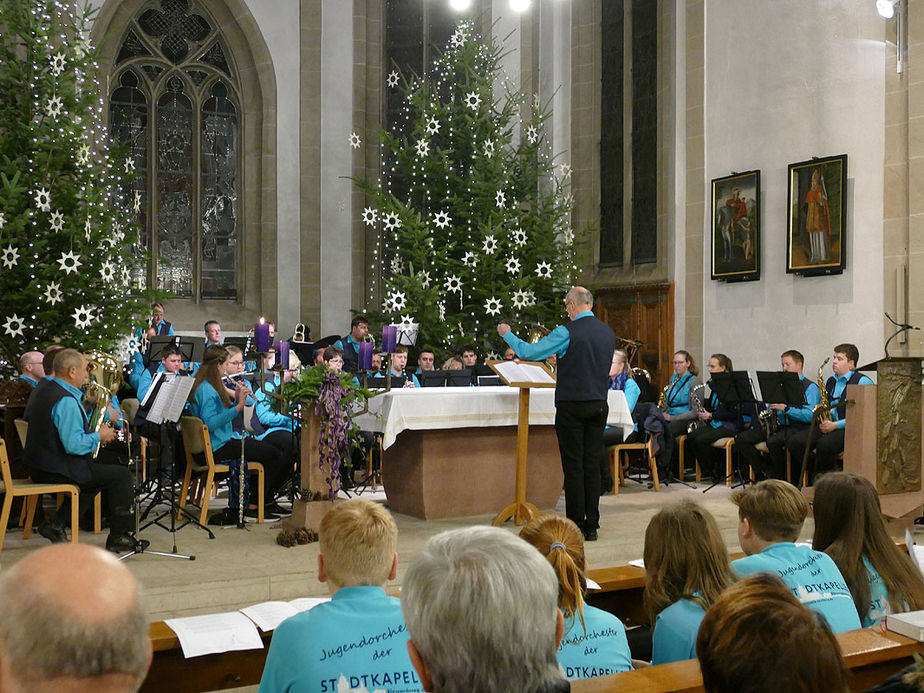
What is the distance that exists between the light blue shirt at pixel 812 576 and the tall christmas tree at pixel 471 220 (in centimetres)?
901

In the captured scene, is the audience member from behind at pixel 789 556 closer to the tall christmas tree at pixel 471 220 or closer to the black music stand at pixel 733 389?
the black music stand at pixel 733 389

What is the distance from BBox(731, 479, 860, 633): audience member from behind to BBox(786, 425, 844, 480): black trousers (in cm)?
568

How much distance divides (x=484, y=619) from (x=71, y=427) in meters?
5.08

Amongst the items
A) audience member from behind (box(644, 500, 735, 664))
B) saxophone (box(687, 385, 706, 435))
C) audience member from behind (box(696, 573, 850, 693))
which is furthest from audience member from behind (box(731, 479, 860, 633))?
saxophone (box(687, 385, 706, 435))

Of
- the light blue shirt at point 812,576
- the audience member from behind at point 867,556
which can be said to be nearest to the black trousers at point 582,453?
the audience member from behind at point 867,556

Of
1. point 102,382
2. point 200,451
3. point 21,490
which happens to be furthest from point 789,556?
point 102,382

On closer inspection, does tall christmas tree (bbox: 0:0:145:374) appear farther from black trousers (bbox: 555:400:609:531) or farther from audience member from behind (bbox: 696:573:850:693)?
audience member from behind (bbox: 696:573:850:693)

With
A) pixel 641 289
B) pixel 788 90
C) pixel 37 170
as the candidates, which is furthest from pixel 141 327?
pixel 788 90

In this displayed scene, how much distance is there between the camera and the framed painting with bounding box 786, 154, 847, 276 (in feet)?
34.3

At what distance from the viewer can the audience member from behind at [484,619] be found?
155cm

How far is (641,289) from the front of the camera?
13148 millimetres

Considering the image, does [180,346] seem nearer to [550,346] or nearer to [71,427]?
[71,427]

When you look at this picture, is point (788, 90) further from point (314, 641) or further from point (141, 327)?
point (314, 641)

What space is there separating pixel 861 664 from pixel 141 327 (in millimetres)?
8469
